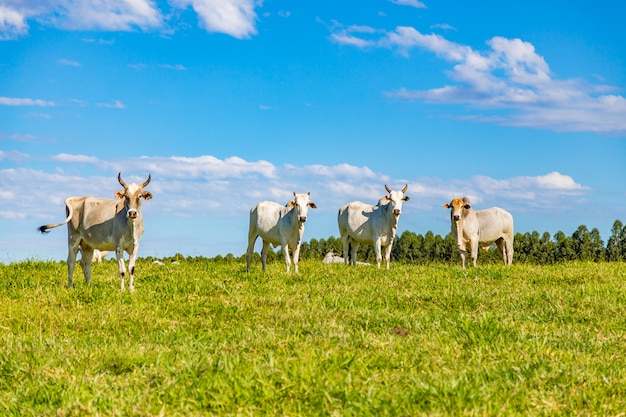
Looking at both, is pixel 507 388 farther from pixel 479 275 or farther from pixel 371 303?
pixel 479 275

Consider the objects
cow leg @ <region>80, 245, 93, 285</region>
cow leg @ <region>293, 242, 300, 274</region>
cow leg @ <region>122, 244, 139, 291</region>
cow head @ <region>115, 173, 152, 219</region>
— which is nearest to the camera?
cow leg @ <region>122, 244, 139, 291</region>

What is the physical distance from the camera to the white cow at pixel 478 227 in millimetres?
23375

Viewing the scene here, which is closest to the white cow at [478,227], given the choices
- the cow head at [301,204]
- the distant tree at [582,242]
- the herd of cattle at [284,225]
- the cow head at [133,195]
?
the herd of cattle at [284,225]

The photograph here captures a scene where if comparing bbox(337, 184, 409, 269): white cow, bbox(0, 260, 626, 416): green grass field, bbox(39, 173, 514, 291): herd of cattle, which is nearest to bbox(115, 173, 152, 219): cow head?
bbox(39, 173, 514, 291): herd of cattle

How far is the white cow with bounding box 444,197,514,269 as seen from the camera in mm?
23375

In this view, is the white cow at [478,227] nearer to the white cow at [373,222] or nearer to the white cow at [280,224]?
the white cow at [373,222]

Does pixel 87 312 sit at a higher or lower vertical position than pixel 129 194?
lower

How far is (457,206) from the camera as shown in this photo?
23047mm

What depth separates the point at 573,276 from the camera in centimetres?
1616

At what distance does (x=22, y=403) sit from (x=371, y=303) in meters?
6.69

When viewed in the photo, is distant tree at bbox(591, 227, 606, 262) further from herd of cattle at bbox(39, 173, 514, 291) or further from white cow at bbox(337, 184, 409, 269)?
white cow at bbox(337, 184, 409, 269)

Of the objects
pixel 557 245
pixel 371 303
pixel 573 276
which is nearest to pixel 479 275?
pixel 573 276

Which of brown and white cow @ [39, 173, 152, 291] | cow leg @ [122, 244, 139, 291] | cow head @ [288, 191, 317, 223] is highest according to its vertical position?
cow head @ [288, 191, 317, 223]

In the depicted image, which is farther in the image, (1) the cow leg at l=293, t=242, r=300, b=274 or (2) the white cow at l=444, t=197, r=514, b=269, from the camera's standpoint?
(2) the white cow at l=444, t=197, r=514, b=269
